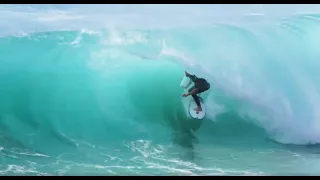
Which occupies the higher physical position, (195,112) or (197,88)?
(197,88)

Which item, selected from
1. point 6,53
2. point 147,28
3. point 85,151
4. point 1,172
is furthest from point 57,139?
point 147,28

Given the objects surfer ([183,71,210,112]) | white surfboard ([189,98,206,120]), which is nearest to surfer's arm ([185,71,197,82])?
surfer ([183,71,210,112])

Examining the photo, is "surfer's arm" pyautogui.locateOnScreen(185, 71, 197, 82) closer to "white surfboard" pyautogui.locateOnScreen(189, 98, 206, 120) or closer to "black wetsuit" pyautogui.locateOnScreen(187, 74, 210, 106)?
"black wetsuit" pyautogui.locateOnScreen(187, 74, 210, 106)

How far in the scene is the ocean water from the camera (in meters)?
2.10

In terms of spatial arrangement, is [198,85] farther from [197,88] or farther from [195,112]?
[195,112]

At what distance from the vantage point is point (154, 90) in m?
2.13

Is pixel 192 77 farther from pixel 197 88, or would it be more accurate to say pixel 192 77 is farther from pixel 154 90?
pixel 154 90

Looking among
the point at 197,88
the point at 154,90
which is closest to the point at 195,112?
the point at 197,88

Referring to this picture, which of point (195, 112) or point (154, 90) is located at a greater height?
point (154, 90)

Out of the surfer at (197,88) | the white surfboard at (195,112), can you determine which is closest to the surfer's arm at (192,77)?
the surfer at (197,88)

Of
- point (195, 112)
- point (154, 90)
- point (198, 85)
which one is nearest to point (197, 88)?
point (198, 85)

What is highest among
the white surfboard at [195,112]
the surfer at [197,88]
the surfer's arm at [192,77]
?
the surfer's arm at [192,77]

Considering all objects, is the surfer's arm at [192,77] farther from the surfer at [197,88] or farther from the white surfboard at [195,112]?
the white surfboard at [195,112]

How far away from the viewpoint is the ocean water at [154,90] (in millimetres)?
2104
